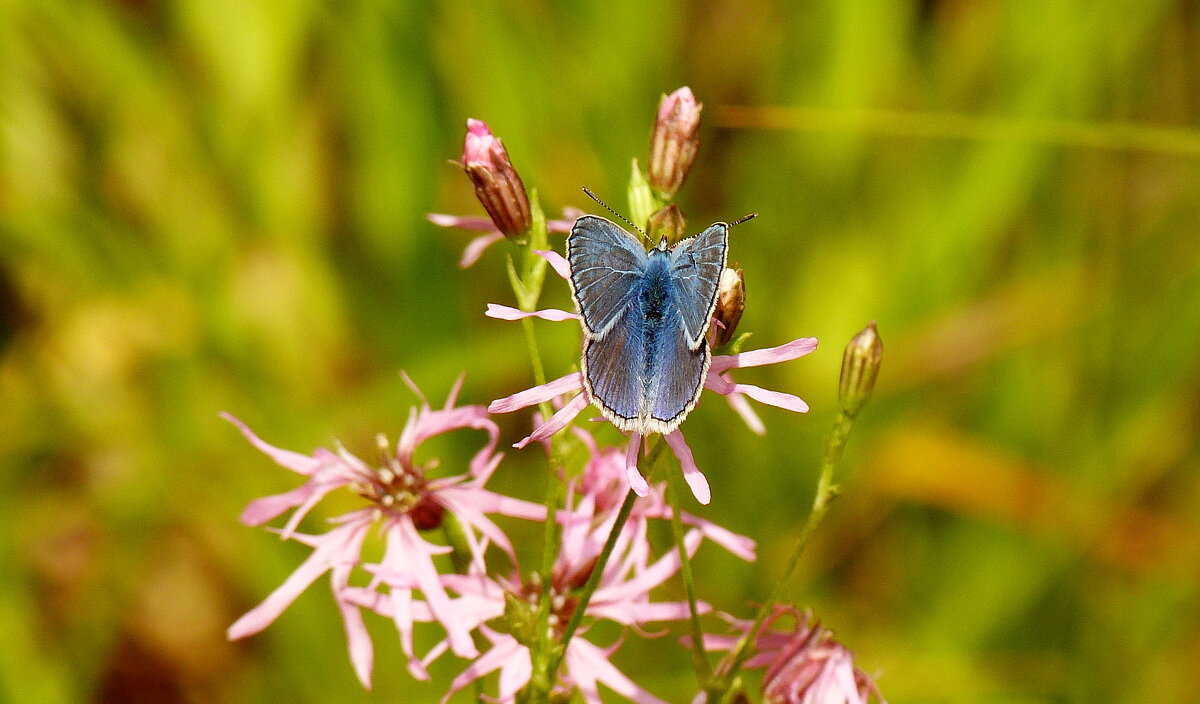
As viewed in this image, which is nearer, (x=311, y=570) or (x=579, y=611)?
(x=579, y=611)

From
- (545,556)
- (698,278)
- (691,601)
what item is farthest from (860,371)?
(545,556)

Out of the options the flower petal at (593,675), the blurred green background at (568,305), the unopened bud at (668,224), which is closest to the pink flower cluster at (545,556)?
the flower petal at (593,675)

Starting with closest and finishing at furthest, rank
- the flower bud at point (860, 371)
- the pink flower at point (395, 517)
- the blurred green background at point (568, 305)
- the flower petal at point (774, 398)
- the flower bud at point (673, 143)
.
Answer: the flower petal at point (774, 398) → the pink flower at point (395, 517) → the flower bud at point (860, 371) → the flower bud at point (673, 143) → the blurred green background at point (568, 305)

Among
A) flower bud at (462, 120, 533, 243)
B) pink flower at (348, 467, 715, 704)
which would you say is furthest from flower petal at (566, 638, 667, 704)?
flower bud at (462, 120, 533, 243)

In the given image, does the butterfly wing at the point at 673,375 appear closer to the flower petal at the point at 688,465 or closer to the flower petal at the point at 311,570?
the flower petal at the point at 688,465

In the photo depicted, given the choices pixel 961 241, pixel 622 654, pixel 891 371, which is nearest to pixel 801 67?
pixel 961 241

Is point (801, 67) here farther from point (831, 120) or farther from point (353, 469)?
point (353, 469)

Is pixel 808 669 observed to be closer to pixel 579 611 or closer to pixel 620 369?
pixel 579 611
